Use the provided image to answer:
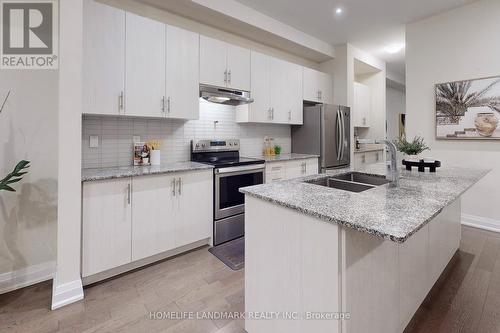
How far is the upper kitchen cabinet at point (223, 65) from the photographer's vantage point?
2885 mm

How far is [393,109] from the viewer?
24.9 ft

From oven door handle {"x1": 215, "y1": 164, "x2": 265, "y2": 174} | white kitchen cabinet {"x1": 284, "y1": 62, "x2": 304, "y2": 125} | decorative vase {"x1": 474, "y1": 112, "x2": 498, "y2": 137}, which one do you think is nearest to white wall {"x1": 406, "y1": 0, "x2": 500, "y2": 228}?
decorative vase {"x1": 474, "y1": 112, "x2": 498, "y2": 137}

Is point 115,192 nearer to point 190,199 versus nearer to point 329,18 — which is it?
point 190,199

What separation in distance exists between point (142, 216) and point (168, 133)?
1108 millimetres

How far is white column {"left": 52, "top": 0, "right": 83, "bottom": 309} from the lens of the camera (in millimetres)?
1793

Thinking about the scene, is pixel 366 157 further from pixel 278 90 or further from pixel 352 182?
pixel 352 182

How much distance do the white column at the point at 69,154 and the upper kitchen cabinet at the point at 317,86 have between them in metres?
3.13

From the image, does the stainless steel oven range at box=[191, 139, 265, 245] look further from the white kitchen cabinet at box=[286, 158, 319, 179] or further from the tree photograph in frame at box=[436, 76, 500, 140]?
the tree photograph in frame at box=[436, 76, 500, 140]

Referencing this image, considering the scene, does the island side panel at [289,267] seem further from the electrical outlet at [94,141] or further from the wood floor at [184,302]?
the electrical outlet at [94,141]

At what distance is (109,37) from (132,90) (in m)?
0.47

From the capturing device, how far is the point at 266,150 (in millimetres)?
4008

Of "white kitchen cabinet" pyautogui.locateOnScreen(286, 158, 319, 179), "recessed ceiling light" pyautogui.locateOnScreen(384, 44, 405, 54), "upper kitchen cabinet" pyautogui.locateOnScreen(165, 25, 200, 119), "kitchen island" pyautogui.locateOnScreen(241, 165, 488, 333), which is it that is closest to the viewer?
"kitchen island" pyautogui.locateOnScreen(241, 165, 488, 333)

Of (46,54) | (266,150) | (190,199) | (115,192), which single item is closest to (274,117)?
(266,150)

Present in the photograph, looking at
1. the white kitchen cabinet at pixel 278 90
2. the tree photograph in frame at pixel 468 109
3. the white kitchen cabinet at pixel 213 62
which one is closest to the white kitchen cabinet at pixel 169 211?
the white kitchen cabinet at pixel 213 62
